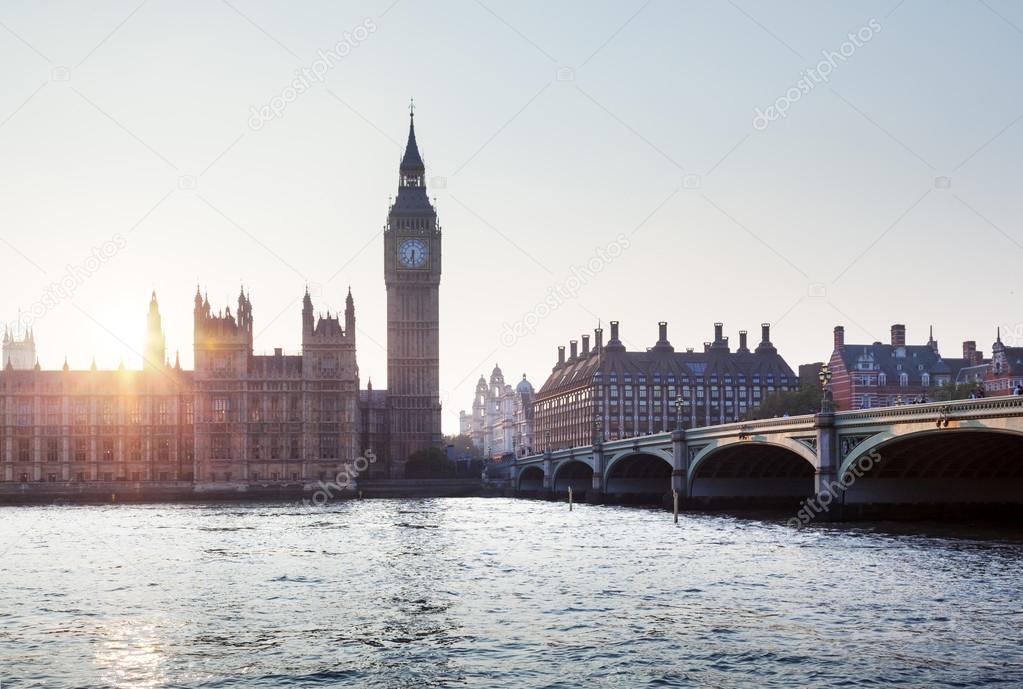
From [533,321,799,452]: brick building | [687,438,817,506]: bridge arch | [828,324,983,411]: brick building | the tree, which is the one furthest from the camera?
[533,321,799,452]: brick building

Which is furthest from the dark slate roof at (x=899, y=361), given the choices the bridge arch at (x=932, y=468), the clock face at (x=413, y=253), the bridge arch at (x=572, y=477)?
the bridge arch at (x=932, y=468)

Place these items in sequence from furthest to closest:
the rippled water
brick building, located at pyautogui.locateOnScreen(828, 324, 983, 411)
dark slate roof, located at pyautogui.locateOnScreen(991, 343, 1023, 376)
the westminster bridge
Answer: brick building, located at pyautogui.locateOnScreen(828, 324, 983, 411)
dark slate roof, located at pyautogui.locateOnScreen(991, 343, 1023, 376)
the westminster bridge
the rippled water

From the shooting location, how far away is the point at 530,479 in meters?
159

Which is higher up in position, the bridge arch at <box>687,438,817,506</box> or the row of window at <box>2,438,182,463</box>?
the row of window at <box>2,438,182,463</box>

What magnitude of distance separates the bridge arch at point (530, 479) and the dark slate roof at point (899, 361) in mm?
41019

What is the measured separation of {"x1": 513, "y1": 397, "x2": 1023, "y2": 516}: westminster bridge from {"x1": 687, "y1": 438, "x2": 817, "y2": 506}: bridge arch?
0.25ft

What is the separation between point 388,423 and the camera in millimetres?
167875

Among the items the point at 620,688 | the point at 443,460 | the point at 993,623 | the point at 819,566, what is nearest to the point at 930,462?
the point at 819,566

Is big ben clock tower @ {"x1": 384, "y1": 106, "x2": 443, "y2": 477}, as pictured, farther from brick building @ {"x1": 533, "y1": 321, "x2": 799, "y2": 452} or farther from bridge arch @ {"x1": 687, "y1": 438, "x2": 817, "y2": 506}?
bridge arch @ {"x1": 687, "y1": 438, "x2": 817, "y2": 506}

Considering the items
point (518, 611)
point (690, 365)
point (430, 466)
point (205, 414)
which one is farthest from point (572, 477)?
point (518, 611)

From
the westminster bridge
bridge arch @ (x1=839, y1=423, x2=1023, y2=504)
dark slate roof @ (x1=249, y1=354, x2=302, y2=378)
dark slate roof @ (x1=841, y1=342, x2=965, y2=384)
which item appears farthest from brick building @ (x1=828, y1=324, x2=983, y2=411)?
bridge arch @ (x1=839, y1=423, x2=1023, y2=504)

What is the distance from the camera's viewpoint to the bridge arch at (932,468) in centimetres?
5906

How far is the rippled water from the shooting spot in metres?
25.4

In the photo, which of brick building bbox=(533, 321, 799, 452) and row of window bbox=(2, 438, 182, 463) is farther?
brick building bbox=(533, 321, 799, 452)
